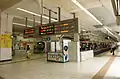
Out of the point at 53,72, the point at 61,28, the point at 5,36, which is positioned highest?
the point at 61,28

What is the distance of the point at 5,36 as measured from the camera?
1019 cm

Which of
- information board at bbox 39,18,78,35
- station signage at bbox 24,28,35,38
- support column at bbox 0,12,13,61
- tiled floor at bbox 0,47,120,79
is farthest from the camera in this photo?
support column at bbox 0,12,13,61

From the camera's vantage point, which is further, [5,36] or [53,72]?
[5,36]

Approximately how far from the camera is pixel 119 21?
16.2ft

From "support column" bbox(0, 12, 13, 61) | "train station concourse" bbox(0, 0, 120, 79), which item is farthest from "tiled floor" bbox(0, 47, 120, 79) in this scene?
"support column" bbox(0, 12, 13, 61)

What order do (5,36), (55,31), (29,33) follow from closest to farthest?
(55,31) < (29,33) < (5,36)

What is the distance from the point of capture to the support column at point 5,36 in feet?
32.1

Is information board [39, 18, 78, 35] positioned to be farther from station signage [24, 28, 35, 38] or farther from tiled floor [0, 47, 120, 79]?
tiled floor [0, 47, 120, 79]

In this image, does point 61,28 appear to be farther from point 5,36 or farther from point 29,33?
point 5,36

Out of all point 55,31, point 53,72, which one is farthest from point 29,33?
point 53,72

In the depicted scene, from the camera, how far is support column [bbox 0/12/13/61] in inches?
385

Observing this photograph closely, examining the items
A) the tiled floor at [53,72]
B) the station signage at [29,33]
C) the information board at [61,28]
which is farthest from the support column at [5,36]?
the information board at [61,28]

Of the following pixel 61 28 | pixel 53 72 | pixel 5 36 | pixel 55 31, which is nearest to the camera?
pixel 53 72

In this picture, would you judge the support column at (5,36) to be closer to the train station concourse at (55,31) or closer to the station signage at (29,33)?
the train station concourse at (55,31)
